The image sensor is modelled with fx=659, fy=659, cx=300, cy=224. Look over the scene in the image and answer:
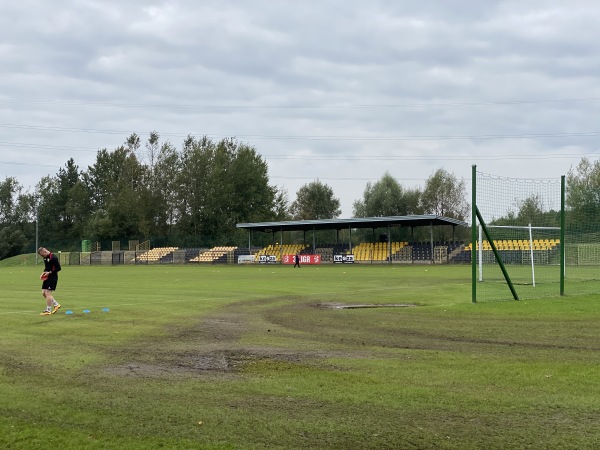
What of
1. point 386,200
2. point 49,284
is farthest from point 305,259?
point 49,284

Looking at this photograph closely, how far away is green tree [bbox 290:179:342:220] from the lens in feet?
Result: 394

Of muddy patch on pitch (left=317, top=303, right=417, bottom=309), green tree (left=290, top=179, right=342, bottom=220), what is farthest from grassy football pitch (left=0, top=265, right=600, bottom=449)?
green tree (left=290, top=179, right=342, bottom=220)

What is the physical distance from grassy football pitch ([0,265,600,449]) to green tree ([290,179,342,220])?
101948mm

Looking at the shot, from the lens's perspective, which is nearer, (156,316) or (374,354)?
(374,354)

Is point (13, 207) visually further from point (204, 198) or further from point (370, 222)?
point (370, 222)

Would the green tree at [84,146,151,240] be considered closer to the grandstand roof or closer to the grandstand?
the grandstand

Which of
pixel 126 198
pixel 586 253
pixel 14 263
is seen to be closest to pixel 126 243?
pixel 126 198

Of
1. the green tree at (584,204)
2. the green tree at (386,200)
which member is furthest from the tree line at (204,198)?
the green tree at (584,204)

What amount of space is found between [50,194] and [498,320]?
4541 inches

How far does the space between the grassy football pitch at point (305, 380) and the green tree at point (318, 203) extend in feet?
334

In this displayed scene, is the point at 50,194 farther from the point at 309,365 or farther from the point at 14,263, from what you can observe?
the point at 309,365

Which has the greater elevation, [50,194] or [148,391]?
[50,194]

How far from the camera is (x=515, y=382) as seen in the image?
8.80 m

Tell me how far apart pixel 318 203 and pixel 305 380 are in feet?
367
